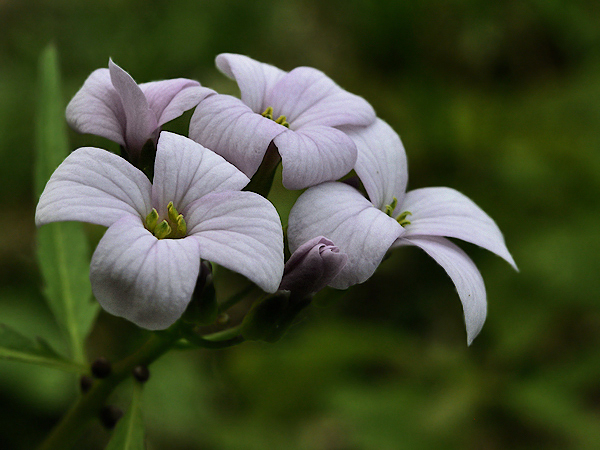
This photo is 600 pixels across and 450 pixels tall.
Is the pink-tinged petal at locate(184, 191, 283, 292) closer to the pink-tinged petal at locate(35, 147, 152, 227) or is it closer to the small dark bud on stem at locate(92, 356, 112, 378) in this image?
the pink-tinged petal at locate(35, 147, 152, 227)

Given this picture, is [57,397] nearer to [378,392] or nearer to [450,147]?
[378,392]

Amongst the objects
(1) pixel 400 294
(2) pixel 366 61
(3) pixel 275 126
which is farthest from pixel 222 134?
(2) pixel 366 61

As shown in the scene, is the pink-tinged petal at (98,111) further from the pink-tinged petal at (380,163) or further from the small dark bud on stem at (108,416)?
the small dark bud on stem at (108,416)

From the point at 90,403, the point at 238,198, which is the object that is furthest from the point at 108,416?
the point at 238,198

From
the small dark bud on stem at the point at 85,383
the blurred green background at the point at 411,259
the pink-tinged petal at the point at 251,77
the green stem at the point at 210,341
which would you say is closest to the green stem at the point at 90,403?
the small dark bud on stem at the point at 85,383

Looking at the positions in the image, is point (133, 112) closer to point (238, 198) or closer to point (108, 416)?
point (238, 198)

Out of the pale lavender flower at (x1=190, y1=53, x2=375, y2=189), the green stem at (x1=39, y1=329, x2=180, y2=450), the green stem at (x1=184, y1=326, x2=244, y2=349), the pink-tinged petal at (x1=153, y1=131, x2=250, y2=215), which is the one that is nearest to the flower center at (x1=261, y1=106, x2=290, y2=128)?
the pale lavender flower at (x1=190, y1=53, x2=375, y2=189)
